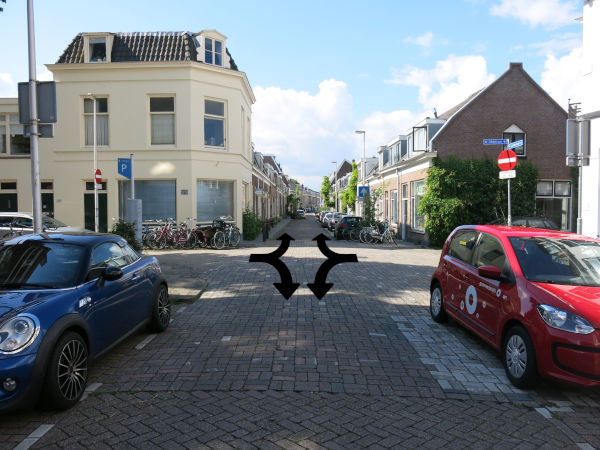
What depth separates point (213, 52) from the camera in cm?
2064

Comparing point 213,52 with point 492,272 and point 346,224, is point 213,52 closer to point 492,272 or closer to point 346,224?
point 346,224

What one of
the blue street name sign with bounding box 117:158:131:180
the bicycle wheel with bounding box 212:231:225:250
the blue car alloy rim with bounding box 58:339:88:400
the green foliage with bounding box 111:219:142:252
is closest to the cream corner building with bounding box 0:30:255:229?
the bicycle wheel with bounding box 212:231:225:250

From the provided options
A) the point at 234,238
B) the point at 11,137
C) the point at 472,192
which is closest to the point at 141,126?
the point at 234,238

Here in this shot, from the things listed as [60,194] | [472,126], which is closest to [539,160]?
[472,126]

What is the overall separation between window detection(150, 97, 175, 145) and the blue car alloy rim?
666 inches

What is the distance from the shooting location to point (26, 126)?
25.5ft

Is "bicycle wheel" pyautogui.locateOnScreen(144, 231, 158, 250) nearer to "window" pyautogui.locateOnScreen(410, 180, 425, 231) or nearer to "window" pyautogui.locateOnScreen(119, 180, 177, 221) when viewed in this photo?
"window" pyautogui.locateOnScreen(119, 180, 177, 221)

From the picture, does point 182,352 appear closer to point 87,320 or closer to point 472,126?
point 87,320

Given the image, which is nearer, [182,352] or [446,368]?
[446,368]

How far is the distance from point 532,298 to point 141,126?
61.0 feet

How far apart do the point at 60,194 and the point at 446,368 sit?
1978 centimetres

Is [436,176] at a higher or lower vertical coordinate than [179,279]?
higher

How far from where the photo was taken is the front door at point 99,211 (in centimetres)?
2002

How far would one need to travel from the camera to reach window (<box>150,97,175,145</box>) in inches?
778
